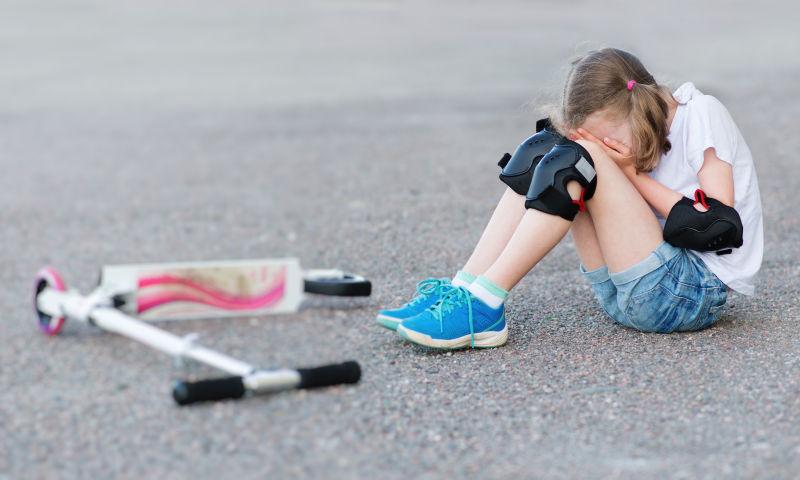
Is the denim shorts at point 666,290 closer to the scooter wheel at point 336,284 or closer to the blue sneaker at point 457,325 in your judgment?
the blue sneaker at point 457,325

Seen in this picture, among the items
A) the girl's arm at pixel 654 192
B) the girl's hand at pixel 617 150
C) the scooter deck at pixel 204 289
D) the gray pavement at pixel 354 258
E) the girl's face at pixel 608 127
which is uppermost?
the girl's face at pixel 608 127

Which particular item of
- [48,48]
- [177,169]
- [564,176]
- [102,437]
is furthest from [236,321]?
[48,48]

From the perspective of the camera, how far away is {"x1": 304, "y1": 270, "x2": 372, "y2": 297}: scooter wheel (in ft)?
11.0

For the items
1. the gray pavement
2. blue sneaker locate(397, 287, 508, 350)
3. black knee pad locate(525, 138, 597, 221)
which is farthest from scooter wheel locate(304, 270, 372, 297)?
black knee pad locate(525, 138, 597, 221)

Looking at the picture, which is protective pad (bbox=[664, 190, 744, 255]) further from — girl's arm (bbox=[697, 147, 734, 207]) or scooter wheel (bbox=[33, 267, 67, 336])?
scooter wheel (bbox=[33, 267, 67, 336])

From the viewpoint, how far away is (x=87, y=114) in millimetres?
8414

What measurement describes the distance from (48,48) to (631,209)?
10.6m

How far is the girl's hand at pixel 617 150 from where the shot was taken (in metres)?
3.22

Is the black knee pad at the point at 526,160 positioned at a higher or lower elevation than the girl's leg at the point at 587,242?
higher

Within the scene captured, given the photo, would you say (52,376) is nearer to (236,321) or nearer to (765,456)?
(236,321)

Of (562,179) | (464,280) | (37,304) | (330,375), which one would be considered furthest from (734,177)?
(37,304)

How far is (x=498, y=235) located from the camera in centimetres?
338

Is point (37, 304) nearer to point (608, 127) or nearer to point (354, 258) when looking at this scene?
point (354, 258)

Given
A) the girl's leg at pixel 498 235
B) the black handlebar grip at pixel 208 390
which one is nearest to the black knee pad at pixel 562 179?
the girl's leg at pixel 498 235
